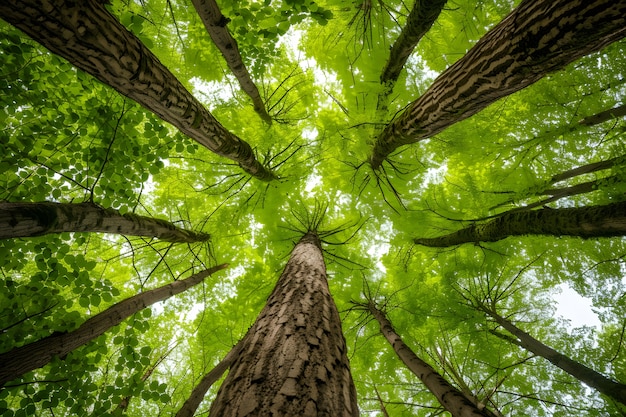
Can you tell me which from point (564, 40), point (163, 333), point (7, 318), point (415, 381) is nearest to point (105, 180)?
point (7, 318)

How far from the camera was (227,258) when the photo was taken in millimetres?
6648

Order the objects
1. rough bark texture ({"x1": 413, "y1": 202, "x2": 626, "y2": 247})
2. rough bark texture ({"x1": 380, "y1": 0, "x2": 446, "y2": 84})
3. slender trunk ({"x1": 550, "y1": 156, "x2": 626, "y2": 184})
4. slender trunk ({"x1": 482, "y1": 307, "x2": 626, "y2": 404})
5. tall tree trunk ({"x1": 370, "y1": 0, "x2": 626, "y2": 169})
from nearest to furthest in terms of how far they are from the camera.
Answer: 1. tall tree trunk ({"x1": 370, "y1": 0, "x2": 626, "y2": 169})
2. rough bark texture ({"x1": 413, "y1": 202, "x2": 626, "y2": 247})
3. rough bark texture ({"x1": 380, "y1": 0, "x2": 446, "y2": 84})
4. slender trunk ({"x1": 482, "y1": 307, "x2": 626, "y2": 404})
5. slender trunk ({"x1": 550, "y1": 156, "x2": 626, "y2": 184})

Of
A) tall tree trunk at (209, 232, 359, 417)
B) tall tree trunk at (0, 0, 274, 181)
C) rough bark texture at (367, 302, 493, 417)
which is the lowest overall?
tall tree trunk at (209, 232, 359, 417)

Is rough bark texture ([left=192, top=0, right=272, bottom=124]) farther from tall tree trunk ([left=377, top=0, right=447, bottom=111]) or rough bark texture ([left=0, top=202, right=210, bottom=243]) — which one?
tall tree trunk ([left=377, top=0, right=447, bottom=111])

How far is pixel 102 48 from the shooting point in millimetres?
1472

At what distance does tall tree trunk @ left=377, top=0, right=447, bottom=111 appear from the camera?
3326 mm

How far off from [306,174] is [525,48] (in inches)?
A: 159

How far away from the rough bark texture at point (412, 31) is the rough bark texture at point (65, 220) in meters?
4.53

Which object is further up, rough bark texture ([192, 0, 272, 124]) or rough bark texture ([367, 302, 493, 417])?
rough bark texture ([192, 0, 272, 124])

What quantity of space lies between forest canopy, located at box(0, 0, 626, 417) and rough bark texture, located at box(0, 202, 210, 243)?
0.06 feet

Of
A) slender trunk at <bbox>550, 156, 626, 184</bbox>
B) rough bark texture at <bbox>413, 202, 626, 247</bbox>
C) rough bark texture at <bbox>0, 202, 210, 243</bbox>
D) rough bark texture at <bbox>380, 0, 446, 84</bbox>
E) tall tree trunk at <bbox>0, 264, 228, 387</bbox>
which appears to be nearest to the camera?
rough bark texture at <bbox>0, 202, 210, 243</bbox>

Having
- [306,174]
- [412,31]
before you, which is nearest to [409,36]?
[412,31]

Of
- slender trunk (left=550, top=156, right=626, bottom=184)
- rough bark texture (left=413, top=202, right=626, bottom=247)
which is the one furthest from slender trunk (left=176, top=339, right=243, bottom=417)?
slender trunk (left=550, top=156, right=626, bottom=184)

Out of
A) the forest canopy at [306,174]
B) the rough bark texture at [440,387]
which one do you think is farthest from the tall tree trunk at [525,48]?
the rough bark texture at [440,387]
